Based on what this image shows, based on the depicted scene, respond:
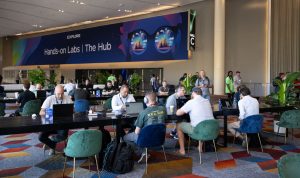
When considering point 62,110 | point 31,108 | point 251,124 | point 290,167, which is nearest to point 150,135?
point 62,110

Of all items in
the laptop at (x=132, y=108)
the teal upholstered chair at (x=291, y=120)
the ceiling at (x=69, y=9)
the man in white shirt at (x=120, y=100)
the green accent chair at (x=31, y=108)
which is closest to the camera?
the laptop at (x=132, y=108)

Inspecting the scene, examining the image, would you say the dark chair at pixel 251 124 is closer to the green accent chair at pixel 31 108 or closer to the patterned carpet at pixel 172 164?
the patterned carpet at pixel 172 164

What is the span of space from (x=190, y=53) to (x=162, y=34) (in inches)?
86.6

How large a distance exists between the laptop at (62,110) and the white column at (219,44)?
11091mm

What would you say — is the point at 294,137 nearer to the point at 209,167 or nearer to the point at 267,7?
the point at 209,167

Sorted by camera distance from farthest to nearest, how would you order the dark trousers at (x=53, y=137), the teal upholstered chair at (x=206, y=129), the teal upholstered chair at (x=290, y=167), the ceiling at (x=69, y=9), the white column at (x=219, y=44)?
the ceiling at (x=69, y=9)
the white column at (x=219, y=44)
the dark trousers at (x=53, y=137)
the teal upholstered chair at (x=206, y=129)
the teal upholstered chair at (x=290, y=167)

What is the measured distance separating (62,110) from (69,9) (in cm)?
1522

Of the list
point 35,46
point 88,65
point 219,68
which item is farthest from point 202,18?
point 35,46

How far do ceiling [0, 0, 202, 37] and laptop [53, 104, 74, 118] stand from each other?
12.6m

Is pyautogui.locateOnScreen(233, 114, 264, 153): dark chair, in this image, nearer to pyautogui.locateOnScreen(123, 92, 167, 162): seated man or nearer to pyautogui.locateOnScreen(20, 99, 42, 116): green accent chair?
pyautogui.locateOnScreen(123, 92, 167, 162): seated man

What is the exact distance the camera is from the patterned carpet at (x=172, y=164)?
183 inches

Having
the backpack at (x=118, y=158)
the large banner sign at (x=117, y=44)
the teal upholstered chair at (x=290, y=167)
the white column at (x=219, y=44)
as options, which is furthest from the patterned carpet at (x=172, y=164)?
the large banner sign at (x=117, y=44)

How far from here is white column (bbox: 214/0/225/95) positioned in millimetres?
14945

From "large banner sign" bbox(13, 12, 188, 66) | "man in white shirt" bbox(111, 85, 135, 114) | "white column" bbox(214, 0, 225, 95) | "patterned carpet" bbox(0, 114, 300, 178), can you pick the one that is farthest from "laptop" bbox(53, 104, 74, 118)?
"large banner sign" bbox(13, 12, 188, 66)
